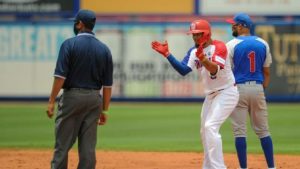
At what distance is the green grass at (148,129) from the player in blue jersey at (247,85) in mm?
2972

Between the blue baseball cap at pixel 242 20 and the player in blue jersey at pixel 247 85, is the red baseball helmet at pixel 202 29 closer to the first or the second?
the player in blue jersey at pixel 247 85

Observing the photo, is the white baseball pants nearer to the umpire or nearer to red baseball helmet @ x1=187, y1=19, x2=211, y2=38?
red baseball helmet @ x1=187, y1=19, x2=211, y2=38

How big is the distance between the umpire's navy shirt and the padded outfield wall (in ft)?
47.4

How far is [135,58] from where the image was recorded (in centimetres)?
2295

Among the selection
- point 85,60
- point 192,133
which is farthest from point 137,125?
point 85,60

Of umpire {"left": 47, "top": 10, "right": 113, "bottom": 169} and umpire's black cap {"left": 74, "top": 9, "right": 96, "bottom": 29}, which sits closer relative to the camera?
umpire {"left": 47, "top": 10, "right": 113, "bottom": 169}

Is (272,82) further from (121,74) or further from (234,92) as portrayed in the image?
(234,92)

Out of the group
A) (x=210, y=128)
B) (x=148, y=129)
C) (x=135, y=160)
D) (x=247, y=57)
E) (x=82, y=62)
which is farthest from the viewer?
(x=148, y=129)

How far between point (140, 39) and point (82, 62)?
15.1m

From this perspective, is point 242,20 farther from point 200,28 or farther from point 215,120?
point 215,120

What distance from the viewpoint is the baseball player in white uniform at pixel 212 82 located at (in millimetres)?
8758

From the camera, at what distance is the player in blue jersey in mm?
9672

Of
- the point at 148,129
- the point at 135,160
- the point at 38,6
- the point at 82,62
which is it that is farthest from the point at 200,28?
the point at 38,6

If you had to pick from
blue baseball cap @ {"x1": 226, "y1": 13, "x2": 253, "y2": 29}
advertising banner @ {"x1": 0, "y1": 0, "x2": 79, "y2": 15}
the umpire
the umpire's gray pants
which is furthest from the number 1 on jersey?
advertising banner @ {"x1": 0, "y1": 0, "x2": 79, "y2": 15}
